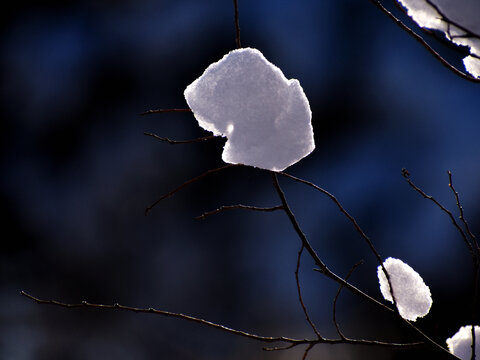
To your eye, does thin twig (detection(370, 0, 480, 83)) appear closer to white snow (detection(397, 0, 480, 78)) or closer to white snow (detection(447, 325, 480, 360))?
white snow (detection(397, 0, 480, 78))

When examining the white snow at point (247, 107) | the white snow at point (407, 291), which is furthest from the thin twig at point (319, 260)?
the white snow at point (407, 291)

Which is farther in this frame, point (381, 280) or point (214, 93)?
point (381, 280)

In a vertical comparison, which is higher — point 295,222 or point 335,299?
point 295,222

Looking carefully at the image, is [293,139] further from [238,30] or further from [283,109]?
[238,30]

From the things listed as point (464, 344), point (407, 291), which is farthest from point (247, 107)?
point (464, 344)


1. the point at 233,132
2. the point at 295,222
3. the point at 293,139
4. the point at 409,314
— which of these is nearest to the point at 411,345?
the point at 409,314

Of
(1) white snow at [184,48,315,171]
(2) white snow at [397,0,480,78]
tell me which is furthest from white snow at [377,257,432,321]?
(2) white snow at [397,0,480,78]

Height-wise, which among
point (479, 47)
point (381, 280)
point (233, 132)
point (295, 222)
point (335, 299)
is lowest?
point (335, 299)
